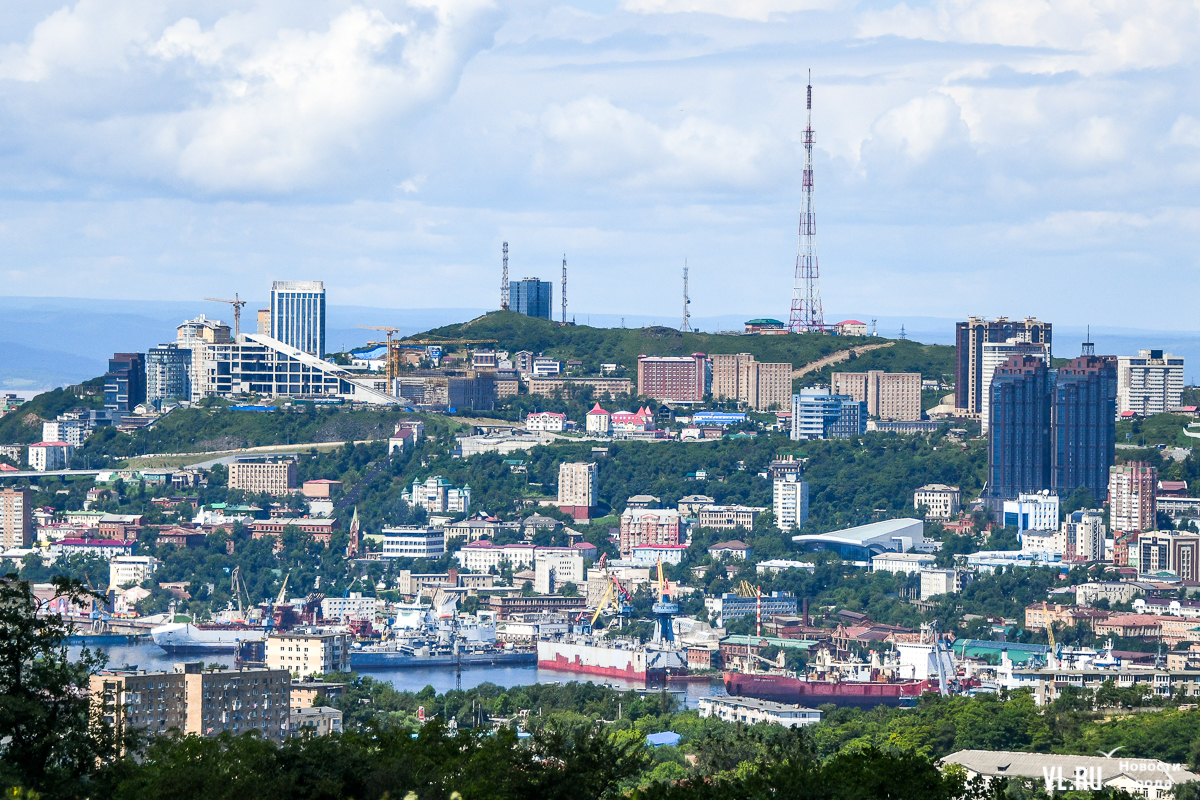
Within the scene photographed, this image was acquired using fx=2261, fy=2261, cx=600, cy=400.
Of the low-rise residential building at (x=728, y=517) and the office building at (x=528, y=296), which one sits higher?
the office building at (x=528, y=296)

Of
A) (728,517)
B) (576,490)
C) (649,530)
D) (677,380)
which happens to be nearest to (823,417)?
(728,517)

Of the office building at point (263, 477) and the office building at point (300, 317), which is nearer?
the office building at point (263, 477)

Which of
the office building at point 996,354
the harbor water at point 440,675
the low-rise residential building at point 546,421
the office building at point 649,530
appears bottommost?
the harbor water at point 440,675

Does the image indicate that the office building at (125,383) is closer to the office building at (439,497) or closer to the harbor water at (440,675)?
the office building at (439,497)

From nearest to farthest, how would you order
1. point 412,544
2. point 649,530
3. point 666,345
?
1. point 649,530
2. point 412,544
3. point 666,345

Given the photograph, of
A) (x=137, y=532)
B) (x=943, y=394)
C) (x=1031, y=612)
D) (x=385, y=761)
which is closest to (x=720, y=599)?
(x=1031, y=612)

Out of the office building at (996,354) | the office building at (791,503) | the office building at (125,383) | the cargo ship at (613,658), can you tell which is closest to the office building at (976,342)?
the office building at (996,354)

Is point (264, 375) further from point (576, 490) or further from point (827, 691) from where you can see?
point (827, 691)
